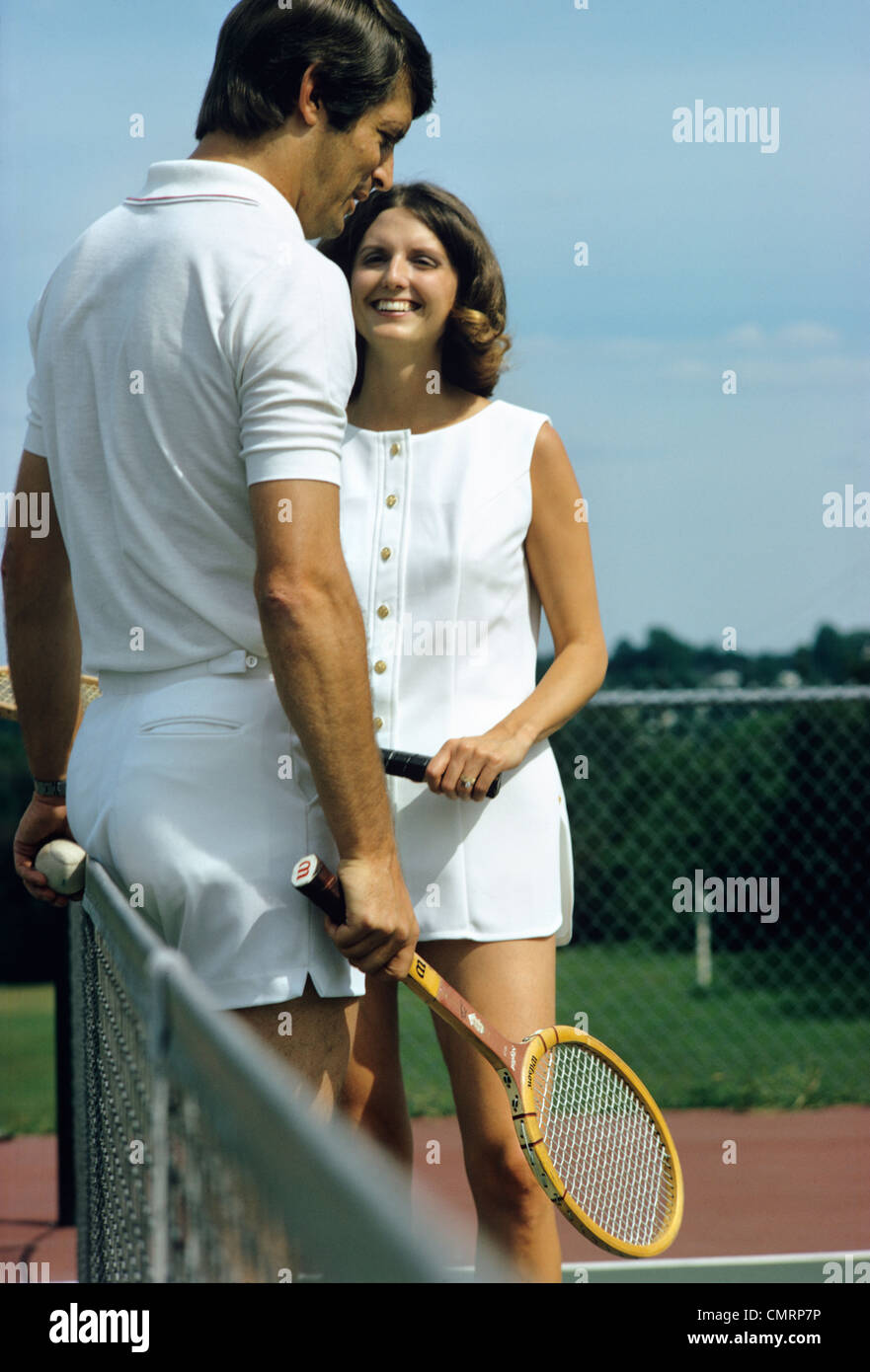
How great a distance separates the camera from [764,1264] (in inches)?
158

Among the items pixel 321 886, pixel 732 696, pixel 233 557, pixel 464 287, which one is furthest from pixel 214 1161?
pixel 732 696

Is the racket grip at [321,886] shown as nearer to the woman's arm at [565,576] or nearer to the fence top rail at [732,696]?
the woman's arm at [565,576]

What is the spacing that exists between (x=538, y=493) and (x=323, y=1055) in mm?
1191

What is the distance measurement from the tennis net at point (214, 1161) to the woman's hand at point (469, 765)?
639 mm

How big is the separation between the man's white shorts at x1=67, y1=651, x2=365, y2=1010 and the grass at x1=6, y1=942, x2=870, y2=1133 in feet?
18.3

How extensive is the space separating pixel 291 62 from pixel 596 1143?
6.36 ft

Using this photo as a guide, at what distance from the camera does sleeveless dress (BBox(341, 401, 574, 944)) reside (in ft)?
8.21

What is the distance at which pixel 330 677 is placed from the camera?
179cm

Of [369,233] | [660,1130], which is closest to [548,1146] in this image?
[660,1130]

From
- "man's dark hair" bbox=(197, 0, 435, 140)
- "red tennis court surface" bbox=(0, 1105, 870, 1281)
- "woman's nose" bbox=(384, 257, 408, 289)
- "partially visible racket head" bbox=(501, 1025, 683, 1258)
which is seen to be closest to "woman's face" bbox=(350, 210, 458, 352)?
"woman's nose" bbox=(384, 257, 408, 289)

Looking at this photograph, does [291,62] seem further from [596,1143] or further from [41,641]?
[596,1143]

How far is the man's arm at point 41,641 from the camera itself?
2230 millimetres

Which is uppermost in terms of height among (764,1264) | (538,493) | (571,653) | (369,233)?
(369,233)
